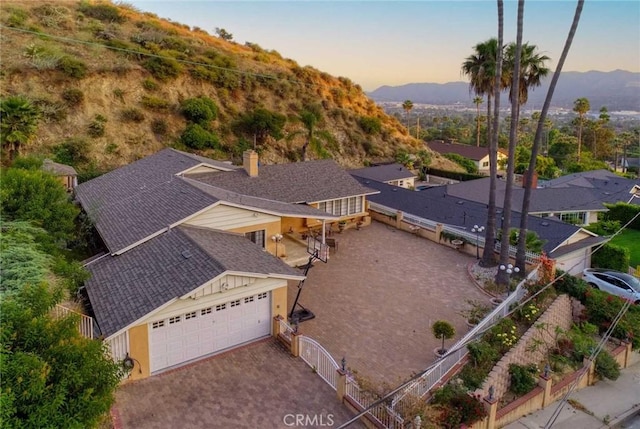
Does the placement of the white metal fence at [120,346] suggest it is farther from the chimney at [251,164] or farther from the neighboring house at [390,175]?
the neighboring house at [390,175]

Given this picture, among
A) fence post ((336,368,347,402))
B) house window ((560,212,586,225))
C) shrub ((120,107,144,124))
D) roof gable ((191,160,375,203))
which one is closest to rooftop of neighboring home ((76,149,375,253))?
roof gable ((191,160,375,203))

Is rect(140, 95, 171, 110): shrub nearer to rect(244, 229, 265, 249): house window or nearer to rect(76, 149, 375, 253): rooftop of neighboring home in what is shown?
rect(76, 149, 375, 253): rooftop of neighboring home

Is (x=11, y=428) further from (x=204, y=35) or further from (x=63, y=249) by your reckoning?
(x=204, y=35)

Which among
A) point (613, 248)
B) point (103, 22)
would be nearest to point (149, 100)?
point (103, 22)

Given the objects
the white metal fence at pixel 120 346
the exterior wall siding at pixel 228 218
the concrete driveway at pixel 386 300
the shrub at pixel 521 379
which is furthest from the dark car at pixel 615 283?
the white metal fence at pixel 120 346

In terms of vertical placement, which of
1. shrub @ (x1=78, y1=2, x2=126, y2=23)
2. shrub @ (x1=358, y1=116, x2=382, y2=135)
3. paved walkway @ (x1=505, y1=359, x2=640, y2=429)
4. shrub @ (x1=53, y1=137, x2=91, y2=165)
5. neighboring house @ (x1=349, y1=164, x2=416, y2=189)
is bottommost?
paved walkway @ (x1=505, y1=359, x2=640, y2=429)

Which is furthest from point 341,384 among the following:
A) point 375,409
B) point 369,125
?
point 369,125
